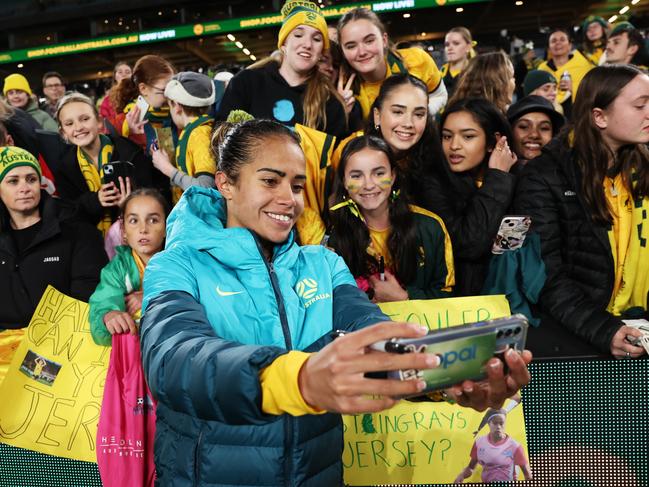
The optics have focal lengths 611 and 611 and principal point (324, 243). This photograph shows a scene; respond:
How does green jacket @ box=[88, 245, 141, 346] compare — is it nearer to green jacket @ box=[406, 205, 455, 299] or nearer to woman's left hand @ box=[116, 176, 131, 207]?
woman's left hand @ box=[116, 176, 131, 207]

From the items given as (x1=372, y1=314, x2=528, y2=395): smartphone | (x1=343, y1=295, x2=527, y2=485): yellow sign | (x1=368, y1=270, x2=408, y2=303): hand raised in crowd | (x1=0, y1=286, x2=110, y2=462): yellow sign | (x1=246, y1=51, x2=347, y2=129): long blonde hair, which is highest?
(x1=246, y1=51, x2=347, y2=129): long blonde hair

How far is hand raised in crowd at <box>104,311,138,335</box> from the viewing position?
2498 millimetres

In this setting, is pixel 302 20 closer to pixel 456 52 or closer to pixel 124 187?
pixel 124 187

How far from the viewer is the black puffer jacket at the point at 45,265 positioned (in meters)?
2.87

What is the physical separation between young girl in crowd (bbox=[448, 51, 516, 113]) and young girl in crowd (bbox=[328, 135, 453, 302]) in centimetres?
125

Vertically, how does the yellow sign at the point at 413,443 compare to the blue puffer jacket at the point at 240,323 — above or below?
below

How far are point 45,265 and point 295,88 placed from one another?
160 centimetres

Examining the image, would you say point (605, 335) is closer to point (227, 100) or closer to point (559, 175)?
point (559, 175)

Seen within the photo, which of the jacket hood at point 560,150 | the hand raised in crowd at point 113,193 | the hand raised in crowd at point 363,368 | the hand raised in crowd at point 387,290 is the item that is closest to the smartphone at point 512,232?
the jacket hood at point 560,150

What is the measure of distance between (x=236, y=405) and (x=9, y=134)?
3.56 meters

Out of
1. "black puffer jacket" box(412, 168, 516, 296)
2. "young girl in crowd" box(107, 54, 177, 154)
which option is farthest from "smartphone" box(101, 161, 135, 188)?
"black puffer jacket" box(412, 168, 516, 296)

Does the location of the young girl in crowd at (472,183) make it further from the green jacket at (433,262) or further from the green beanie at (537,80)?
the green beanie at (537,80)

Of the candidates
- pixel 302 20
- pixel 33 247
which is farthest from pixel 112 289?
pixel 302 20

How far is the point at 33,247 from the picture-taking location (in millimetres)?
2967
